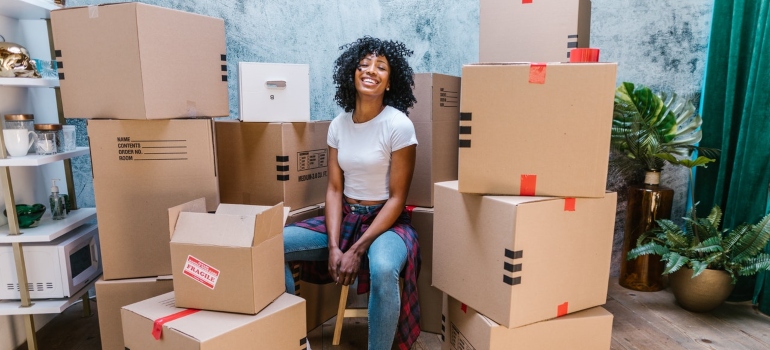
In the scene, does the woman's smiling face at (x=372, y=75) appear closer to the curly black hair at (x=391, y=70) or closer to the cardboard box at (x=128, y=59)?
the curly black hair at (x=391, y=70)

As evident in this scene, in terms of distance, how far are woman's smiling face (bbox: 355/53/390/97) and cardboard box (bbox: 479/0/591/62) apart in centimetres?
47

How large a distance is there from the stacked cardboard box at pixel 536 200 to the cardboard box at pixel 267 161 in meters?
0.75

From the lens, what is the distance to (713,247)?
2.10 metres

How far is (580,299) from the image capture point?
1.50 metres

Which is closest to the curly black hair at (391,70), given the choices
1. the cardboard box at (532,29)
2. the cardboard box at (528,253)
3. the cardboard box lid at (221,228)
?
the cardboard box at (532,29)

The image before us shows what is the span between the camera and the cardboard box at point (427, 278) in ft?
6.50

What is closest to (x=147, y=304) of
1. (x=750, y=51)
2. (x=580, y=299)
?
(x=580, y=299)

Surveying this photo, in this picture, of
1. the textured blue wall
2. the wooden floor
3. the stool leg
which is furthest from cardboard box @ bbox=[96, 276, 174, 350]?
the textured blue wall

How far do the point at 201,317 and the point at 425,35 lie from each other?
5.80ft

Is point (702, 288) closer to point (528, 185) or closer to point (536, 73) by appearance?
point (528, 185)

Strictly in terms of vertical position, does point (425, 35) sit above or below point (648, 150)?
above

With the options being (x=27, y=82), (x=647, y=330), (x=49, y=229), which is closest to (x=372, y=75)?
(x=27, y=82)

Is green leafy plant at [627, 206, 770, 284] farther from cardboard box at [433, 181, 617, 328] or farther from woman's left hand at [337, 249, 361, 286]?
woman's left hand at [337, 249, 361, 286]

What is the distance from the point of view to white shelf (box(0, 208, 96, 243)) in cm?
166
